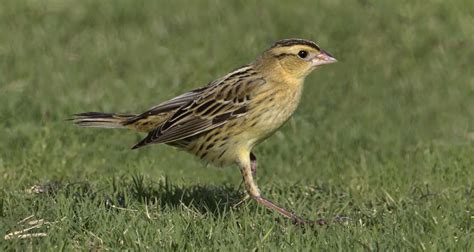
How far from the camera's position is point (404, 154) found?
1263 cm

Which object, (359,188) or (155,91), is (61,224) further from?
(155,91)

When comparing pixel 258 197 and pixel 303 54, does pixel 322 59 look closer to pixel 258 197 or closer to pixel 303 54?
pixel 303 54

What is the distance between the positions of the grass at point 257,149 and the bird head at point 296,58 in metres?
1.17

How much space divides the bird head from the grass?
117 cm

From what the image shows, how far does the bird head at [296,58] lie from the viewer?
9.29 meters

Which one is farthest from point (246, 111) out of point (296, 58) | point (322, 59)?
point (322, 59)

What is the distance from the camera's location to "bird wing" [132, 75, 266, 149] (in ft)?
30.1

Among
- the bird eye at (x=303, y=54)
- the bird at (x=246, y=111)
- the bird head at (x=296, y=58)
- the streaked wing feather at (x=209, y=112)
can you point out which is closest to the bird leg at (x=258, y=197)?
the bird at (x=246, y=111)

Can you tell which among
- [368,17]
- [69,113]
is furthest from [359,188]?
[368,17]

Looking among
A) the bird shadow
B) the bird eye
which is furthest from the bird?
the bird shadow

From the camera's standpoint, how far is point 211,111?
368 inches

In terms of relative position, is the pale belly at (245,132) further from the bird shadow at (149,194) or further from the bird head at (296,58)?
the bird shadow at (149,194)

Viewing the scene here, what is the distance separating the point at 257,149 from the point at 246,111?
3967 mm

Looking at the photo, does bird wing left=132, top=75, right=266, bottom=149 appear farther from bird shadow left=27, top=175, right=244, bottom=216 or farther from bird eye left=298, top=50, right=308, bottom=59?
bird shadow left=27, top=175, right=244, bottom=216
